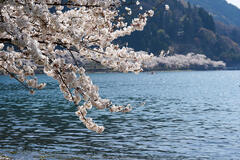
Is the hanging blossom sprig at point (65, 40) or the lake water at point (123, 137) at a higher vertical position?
the hanging blossom sprig at point (65, 40)

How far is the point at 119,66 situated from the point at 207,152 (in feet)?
46.6

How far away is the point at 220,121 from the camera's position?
126ft

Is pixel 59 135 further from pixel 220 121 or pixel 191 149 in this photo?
pixel 220 121

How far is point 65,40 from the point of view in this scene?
33.6 ft

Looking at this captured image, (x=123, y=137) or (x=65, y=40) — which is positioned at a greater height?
(x=65, y=40)

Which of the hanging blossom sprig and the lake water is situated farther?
the lake water

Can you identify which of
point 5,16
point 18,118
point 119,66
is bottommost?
point 18,118

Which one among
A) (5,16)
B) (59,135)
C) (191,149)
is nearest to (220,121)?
(191,149)

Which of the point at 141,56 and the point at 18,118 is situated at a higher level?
the point at 141,56

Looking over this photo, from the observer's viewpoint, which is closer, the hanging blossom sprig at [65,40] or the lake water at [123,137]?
the hanging blossom sprig at [65,40]

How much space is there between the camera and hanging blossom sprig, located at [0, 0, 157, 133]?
7348mm

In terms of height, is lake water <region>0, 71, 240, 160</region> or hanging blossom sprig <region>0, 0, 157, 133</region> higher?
hanging blossom sprig <region>0, 0, 157, 133</region>

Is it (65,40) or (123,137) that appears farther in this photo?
(123,137)

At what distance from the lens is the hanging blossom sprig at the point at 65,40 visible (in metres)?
7.35
